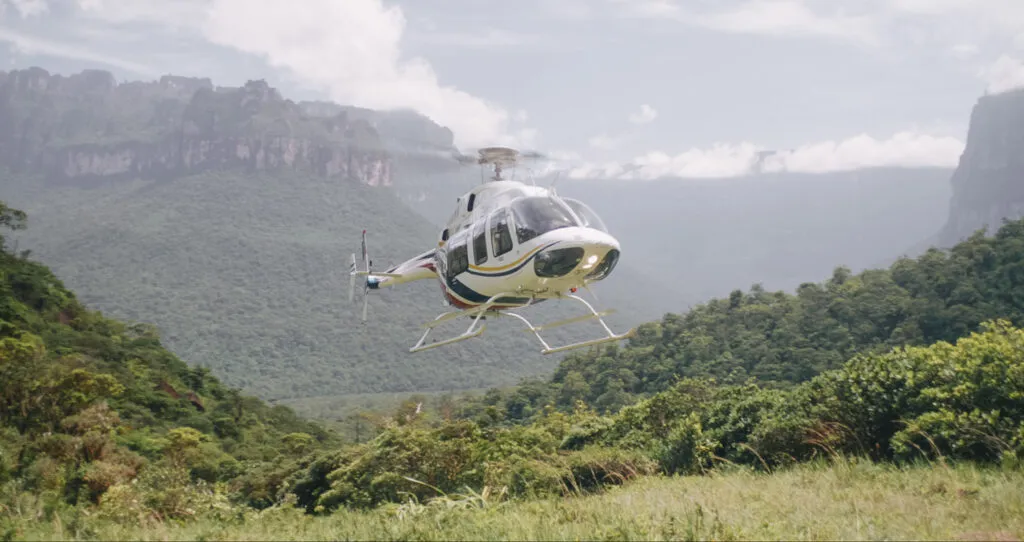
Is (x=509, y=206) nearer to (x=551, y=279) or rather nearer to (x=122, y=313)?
(x=551, y=279)

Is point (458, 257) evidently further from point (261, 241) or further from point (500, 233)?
point (261, 241)

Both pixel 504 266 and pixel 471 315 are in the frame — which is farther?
pixel 471 315

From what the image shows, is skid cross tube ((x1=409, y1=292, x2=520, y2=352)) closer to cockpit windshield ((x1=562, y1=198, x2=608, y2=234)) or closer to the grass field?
cockpit windshield ((x1=562, y1=198, x2=608, y2=234))

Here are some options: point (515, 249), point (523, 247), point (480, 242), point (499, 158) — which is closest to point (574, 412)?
point (499, 158)

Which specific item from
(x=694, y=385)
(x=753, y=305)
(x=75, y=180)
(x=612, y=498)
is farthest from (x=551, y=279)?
(x=75, y=180)

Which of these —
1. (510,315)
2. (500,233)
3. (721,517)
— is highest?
(500,233)

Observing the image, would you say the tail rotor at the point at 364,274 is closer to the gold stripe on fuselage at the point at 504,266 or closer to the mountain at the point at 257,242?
the gold stripe on fuselage at the point at 504,266

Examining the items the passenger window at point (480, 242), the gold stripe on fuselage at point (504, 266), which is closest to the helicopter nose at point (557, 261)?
the gold stripe on fuselage at point (504, 266)
